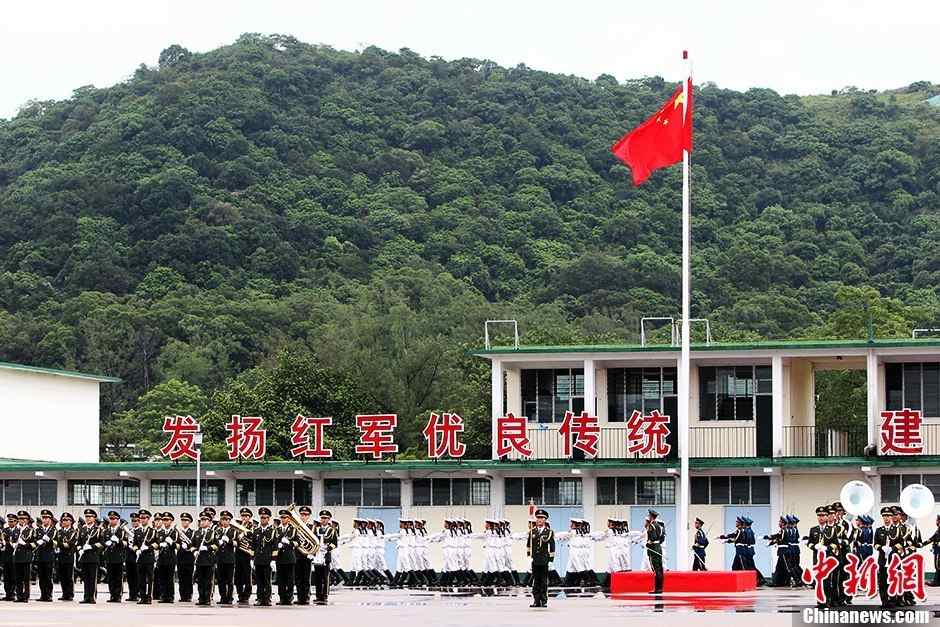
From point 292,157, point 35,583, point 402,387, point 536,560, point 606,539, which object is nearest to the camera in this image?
point 536,560

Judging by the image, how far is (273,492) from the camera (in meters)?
41.8

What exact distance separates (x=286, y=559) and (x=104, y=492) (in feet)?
51.4

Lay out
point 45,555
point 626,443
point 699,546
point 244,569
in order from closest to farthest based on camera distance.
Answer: point 244,569, point 45,555, point 699,546, point 626,443

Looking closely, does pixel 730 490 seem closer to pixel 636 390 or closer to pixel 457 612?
pixel 636 390

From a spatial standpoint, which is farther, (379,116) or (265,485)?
(379,116)

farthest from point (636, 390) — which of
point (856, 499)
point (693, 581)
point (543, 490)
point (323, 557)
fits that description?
point (856, 499)

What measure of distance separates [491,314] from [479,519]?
147 ft

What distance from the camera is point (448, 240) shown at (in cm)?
9606

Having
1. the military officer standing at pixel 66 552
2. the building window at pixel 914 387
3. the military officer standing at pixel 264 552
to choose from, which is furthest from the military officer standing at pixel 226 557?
the building window at pixel 914 387

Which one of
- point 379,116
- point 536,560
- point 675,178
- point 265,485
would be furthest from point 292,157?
point 536,560

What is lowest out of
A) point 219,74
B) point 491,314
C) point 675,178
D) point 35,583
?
point 35,583

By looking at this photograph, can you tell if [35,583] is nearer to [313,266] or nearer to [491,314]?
[491,314]

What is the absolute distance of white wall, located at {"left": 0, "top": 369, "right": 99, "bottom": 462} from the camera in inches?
1875

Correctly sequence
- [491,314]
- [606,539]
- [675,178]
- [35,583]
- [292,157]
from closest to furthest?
[606,539], [35,583], [491,314], [675,178], [292,157]
